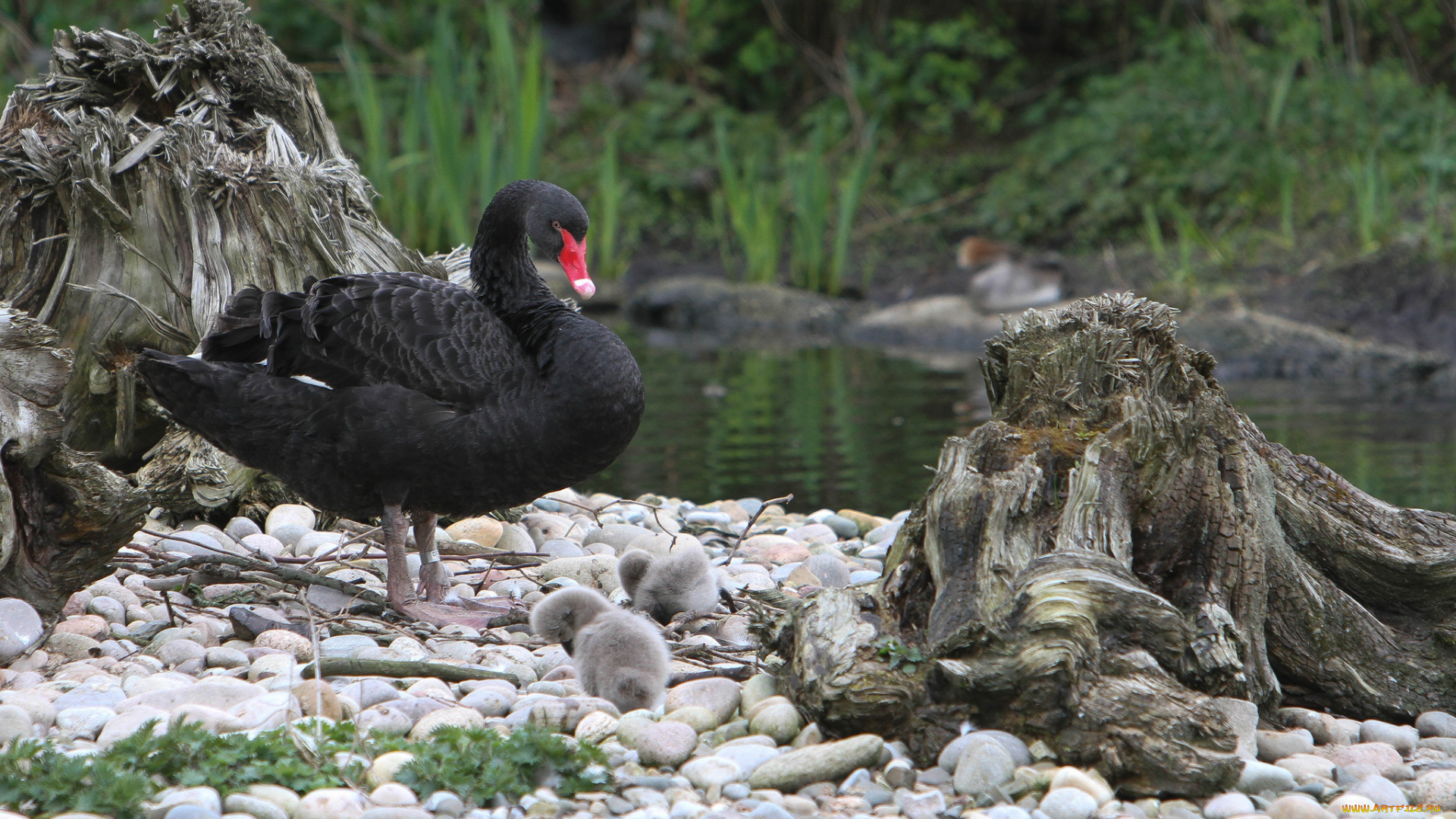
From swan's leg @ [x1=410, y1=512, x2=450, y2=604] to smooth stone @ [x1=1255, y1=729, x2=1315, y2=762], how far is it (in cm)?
238

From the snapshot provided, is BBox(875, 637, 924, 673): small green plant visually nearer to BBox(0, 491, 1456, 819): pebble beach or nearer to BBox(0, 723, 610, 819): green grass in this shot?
BBox(0, 491, 1456, 819): pebble beach

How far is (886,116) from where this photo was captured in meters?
17.0

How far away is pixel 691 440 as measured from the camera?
839 cm

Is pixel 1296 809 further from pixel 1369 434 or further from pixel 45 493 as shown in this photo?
pixel 1369 434

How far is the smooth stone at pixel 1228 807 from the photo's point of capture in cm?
254

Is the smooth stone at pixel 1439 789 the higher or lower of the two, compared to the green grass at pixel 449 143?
lower

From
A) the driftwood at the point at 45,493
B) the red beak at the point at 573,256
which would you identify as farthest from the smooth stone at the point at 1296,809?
the driftwood at the point at 45,493

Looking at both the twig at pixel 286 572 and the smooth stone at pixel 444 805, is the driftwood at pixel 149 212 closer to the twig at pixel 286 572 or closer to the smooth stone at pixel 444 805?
the twig at pixel 286 572

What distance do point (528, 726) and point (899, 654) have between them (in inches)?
31.6

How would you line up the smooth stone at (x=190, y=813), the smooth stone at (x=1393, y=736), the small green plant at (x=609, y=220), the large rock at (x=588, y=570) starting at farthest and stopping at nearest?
the small green plant at (x=609, y=220) → the large rock at (x=588, y=570) → the smooth stone at (x=1393, y=736) → the smooth stone at (x=190, y=813)

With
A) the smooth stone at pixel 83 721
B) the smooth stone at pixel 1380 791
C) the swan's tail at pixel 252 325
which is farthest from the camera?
the swan's tail at pixel 252 325

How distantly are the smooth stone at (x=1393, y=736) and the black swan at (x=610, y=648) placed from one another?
1615 millimetres

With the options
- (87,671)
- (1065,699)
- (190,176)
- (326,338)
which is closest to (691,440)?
(190,176)

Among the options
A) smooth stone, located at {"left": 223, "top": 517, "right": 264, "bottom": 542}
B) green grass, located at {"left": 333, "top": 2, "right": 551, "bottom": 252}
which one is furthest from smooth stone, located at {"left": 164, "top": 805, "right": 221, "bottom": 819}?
green grass, located at {"left": 333, "top": 2, "right": 551, "bottom": 252}
